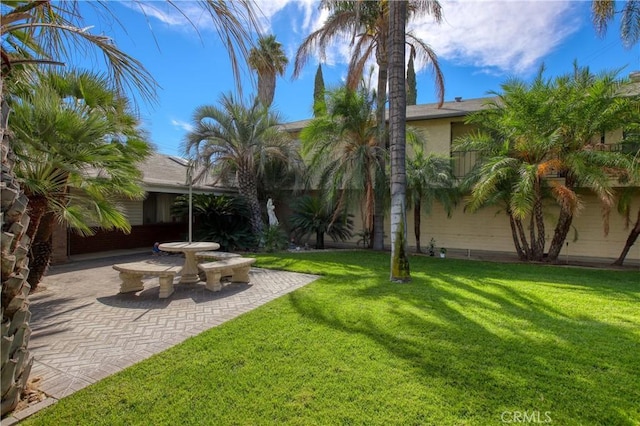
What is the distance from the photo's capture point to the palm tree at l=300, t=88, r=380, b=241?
11594 millimetres

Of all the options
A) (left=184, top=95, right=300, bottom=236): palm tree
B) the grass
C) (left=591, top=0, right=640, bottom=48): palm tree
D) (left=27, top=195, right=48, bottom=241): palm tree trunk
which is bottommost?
the grass

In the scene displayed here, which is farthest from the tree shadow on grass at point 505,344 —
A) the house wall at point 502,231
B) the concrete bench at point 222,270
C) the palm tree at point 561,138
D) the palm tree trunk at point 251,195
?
the palm tree trunk at point 251,195

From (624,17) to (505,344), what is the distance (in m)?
10.3

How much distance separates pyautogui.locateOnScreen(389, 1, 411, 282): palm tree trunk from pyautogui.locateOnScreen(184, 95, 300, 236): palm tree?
21.1 feet

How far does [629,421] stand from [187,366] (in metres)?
4.37

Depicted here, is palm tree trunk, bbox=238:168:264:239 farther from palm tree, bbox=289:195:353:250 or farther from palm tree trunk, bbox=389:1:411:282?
palm tree trunk, bbox=389:1:411:282

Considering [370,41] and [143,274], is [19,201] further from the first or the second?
[370,41]

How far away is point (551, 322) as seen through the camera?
4.86 meters

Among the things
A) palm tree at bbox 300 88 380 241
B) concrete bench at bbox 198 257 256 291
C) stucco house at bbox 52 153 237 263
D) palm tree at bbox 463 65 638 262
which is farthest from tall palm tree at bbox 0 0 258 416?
palm tree at bbox 463 65 638 262

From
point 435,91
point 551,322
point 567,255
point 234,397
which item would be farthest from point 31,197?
point 567,255

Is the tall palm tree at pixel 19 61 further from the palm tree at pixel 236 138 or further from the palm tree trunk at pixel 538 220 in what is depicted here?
the palm tree trunk at pixel 538 220

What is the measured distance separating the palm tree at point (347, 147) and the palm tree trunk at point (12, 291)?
9.56m

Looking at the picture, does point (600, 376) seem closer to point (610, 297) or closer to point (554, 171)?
point (610, 297)

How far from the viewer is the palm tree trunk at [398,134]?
7.15 meters
